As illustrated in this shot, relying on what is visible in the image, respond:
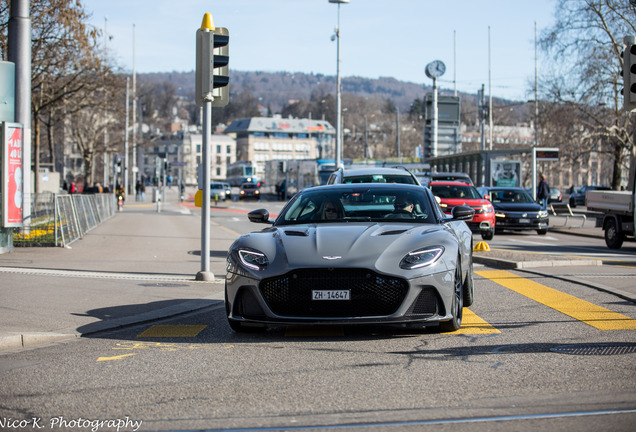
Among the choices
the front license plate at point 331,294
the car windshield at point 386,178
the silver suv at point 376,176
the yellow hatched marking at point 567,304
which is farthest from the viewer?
the car windshield at point 386,178

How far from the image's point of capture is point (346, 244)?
7.29 meters

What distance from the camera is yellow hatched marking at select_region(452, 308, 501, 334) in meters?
7.80

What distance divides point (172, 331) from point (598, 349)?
3.98 meters

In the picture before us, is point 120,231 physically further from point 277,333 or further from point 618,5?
point 618,5

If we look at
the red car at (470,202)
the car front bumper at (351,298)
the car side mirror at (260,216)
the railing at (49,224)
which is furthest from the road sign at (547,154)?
the car front bumper at (351,298)

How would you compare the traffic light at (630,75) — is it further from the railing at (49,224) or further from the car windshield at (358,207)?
the railing at (49,224)

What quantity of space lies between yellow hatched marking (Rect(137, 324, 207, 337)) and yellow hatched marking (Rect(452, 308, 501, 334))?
2534 mm

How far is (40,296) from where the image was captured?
1011 cm

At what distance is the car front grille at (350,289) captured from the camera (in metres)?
7.01

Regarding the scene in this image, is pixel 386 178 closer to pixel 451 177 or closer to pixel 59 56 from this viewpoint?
pixel 451 177

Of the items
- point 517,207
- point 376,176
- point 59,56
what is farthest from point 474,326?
point 59,56

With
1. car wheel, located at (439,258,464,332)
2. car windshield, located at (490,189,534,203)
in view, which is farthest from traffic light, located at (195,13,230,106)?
car windshield, located at (490,189,534,203)

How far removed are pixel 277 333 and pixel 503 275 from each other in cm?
643

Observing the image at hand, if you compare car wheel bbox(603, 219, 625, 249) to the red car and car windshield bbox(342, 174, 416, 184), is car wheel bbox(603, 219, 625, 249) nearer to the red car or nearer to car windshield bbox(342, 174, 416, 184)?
the red car
